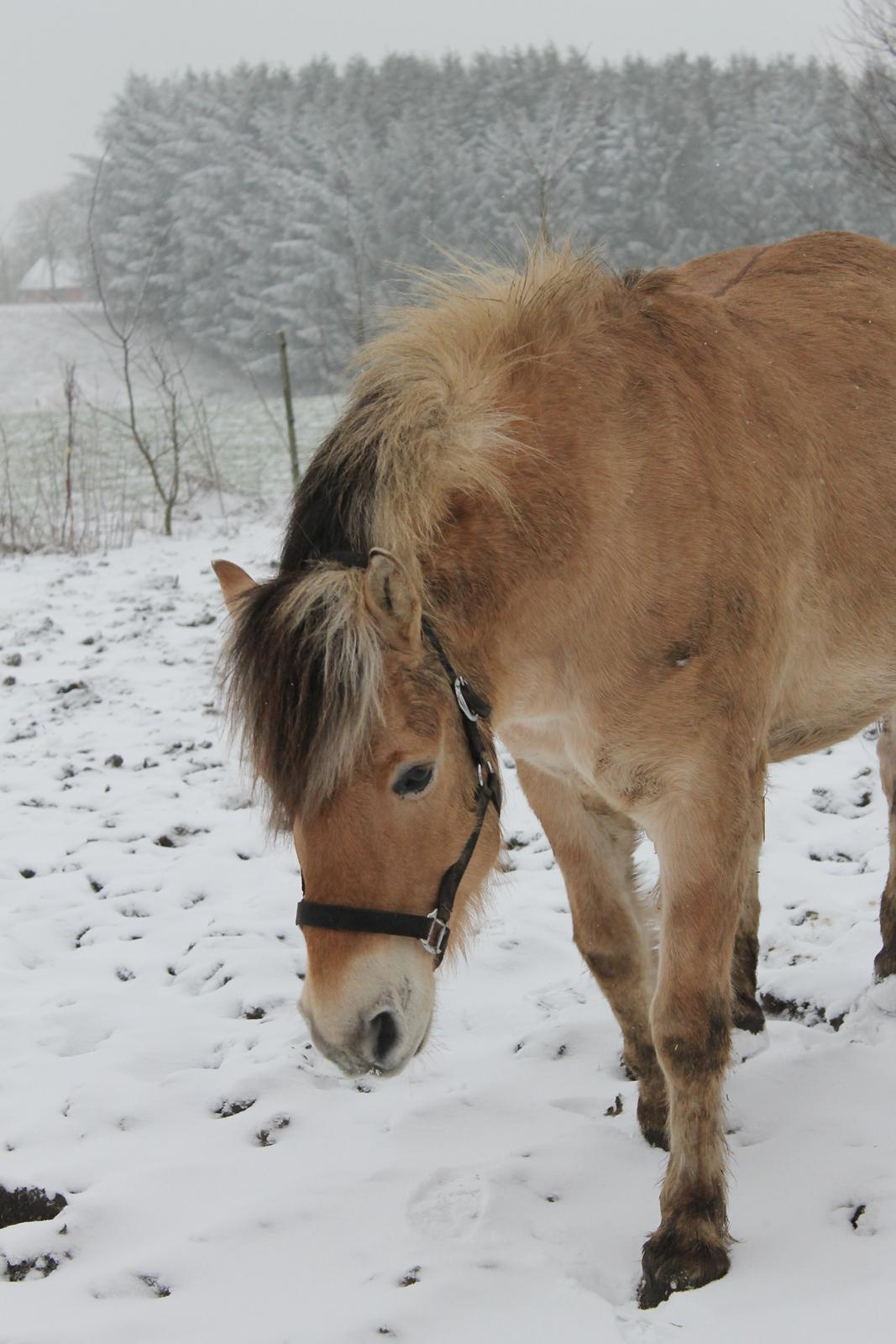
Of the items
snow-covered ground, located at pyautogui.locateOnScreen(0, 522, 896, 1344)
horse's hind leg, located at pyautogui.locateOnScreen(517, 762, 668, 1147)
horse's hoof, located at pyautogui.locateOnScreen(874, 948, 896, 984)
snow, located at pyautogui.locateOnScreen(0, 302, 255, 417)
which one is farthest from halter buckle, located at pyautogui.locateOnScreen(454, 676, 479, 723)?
snow, located at pyautogui.locateOnScreen(0, 302, 255, 417)

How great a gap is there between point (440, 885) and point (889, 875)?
1.85m

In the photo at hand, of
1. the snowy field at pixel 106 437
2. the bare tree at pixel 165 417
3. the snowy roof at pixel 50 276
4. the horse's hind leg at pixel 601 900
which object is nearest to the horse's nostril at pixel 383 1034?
the horse's hind leg at pixel 601 900

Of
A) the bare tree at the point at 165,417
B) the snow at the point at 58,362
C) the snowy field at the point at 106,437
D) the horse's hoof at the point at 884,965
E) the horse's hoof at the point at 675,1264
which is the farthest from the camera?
the snow at the point at 58,362

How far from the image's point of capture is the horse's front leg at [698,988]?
2.21 m

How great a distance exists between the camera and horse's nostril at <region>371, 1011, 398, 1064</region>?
1.90 m

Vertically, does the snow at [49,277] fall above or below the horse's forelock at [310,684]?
above

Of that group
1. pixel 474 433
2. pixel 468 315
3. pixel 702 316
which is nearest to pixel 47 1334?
pixel 474 433

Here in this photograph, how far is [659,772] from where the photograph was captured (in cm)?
225

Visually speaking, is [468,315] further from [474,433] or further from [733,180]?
[733,180]

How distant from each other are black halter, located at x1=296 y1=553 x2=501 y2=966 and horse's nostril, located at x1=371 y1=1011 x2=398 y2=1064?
148 mm

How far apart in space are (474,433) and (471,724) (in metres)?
0.62

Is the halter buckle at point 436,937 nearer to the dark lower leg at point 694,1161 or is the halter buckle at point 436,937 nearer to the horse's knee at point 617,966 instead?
the dark lower leg at point 694,1161

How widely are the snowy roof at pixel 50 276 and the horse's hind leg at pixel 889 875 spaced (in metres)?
62.1

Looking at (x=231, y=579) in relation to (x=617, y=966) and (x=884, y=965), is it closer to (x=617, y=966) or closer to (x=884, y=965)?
(x=617, y=966)
